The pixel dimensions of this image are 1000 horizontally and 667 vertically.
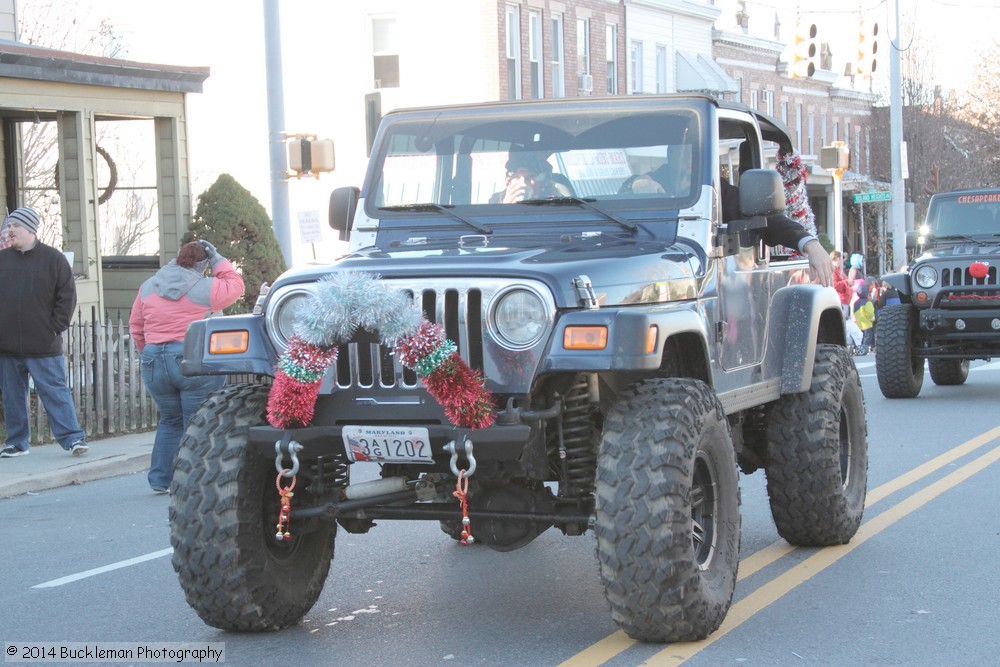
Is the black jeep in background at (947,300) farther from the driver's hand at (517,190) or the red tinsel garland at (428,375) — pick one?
the red tinsel garland at (428,375)

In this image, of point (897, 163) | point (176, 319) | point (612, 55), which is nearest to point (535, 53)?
point (612, 55)

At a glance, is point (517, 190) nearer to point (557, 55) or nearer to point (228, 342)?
point (228, 342)

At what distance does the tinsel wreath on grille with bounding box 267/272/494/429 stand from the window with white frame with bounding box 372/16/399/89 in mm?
28064

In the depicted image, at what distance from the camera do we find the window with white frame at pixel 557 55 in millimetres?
35219

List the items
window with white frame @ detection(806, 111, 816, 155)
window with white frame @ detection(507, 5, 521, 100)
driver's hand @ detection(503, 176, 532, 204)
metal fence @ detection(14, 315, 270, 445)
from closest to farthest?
driver's hand @ detection(503, 176, 532, 204) < metal fence @ detection(14, 315, 270, 445) < window with white frame @ detection(507, 5, 521, 100) < window with white frame @ detection(806, 111, 816, 155)

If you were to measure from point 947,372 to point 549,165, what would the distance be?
1142 cm

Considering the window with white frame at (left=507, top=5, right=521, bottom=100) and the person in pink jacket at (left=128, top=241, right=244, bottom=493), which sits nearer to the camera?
the person in pink jacket at (left=128, top=241, right=244, bottom=493)

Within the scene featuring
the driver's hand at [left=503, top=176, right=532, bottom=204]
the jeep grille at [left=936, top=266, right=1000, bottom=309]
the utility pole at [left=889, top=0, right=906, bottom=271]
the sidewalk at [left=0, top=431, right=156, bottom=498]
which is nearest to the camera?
the driver's hand at [left=503, top=176, right=532, bottom=204]

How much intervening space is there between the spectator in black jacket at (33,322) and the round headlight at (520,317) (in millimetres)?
7117

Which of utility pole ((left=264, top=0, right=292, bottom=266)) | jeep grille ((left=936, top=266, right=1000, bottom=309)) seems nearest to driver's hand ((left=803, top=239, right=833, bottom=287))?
jeep grille ((left=936, top=266, right=1000, bottom=309))

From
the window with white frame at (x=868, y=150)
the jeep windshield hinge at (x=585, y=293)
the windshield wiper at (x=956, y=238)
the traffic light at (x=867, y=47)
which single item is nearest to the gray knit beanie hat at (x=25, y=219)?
the jeep windshield hinge at (x=585, y=293)

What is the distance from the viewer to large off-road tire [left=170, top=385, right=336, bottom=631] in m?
5.70

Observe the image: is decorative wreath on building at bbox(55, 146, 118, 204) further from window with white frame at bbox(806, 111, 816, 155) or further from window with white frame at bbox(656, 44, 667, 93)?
window with white frame at bbox(806, 111, 816, 155)

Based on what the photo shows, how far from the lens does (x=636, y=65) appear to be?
1532 inches
